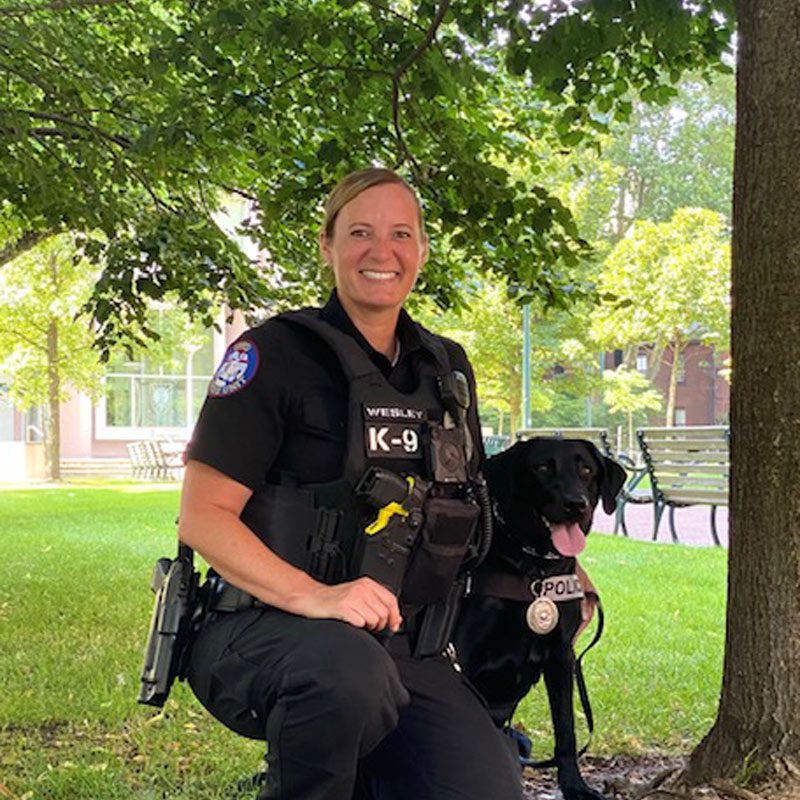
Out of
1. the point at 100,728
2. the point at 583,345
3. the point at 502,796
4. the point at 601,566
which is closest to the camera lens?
the point at 502,796

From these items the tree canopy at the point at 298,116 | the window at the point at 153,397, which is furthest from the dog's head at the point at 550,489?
the window at the point at 153,397

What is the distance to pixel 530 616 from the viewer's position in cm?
307

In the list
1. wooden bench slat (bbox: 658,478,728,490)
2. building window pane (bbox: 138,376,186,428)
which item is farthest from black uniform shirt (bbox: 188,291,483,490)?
building window pane (bbox: 138,376,186,428)

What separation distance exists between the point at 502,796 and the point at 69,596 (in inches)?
219

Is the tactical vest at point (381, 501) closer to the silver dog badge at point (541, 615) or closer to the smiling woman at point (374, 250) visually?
the smiling woman at point (374, 250)

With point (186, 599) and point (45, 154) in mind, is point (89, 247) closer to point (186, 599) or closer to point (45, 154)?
point (45, 154)

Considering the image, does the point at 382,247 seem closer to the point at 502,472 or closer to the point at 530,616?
the point at 502,472

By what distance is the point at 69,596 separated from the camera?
7.27 m

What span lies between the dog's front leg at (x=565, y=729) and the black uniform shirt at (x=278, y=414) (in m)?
1.16

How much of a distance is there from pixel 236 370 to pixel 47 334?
21847mm

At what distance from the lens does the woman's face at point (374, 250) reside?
8.87 ft

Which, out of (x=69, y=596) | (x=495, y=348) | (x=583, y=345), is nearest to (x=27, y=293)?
(x=495, y=348)

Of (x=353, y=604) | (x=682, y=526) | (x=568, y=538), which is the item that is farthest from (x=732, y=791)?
(x=682, y=526)

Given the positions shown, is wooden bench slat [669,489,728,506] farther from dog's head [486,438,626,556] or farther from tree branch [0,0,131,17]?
tree branch [0,0,131,17]
